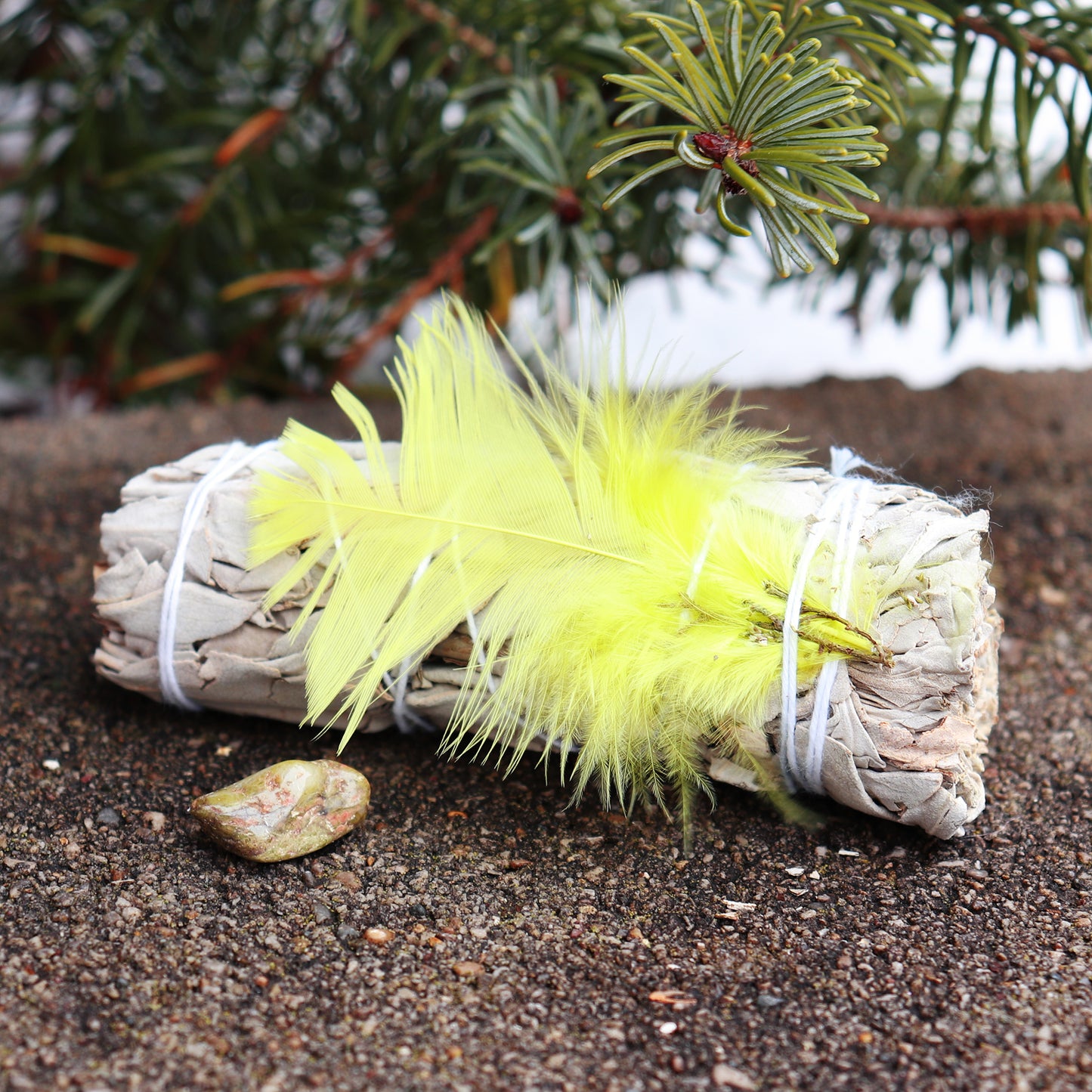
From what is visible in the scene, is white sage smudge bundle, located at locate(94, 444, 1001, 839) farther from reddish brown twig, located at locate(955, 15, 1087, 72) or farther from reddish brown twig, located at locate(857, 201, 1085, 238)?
reddish brown twig, located at locate(857, 201, 1085, 238)

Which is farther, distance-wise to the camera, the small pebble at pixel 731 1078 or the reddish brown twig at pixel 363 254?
the reddish brown twig at pixel 363 254

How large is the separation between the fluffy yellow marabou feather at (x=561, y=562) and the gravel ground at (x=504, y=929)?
0.07 meters

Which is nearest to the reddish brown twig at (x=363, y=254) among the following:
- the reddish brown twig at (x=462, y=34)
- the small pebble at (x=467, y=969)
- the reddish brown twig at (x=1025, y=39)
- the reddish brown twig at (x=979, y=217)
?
the reddish brown twig at (x=462, y=34)

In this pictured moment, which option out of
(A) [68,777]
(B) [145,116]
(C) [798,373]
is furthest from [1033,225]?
(B) [145,116]

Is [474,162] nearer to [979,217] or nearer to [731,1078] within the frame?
[979,217]

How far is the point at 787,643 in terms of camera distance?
25.4 inches

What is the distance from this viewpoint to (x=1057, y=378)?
1.47m

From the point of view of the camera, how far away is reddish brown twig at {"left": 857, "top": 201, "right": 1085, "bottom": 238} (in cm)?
108

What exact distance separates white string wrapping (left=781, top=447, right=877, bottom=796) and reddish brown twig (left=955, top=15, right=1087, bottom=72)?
42 cm

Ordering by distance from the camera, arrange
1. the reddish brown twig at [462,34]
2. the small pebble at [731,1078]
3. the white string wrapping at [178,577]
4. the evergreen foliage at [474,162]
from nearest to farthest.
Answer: the small pebble at [731,1078] → the evergreen foliage at [474,162] → the white string wrapping at [178,577] → the reddish brown twig at [462,34]

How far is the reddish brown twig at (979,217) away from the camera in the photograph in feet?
3.56

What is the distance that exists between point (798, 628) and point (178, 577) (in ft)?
1.46

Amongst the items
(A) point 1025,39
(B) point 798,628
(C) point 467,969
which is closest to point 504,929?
(C) point 467,969

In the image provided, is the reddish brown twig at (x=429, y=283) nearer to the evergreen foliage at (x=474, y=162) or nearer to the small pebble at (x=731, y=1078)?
the evergreen foliage at (x=474, y=162)
